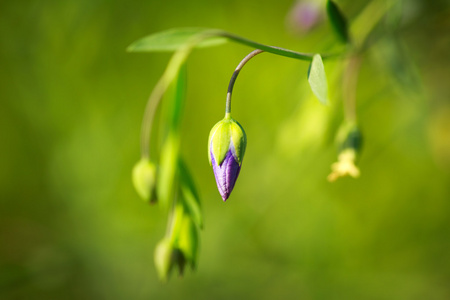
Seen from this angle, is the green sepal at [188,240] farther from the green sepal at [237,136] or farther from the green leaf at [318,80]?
the green leaf at [318,80]

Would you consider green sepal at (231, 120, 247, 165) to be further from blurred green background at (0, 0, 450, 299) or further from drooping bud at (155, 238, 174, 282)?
blurred green background at (0, 0, 450, 299)

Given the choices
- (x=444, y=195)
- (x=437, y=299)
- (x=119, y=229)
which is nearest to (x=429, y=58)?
(x=444, y=195)

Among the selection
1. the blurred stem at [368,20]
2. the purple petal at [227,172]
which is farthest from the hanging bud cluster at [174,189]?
the blurred stem at [368,20]

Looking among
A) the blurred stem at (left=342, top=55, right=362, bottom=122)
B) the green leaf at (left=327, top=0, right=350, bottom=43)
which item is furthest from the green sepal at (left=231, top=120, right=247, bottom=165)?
the blurred stem at (left=342, top=55, right=362, bottom=122)

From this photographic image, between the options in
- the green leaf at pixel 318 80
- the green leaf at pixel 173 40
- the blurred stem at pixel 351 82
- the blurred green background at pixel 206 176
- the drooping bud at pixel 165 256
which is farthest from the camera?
the blurred green background at pixel 206 176

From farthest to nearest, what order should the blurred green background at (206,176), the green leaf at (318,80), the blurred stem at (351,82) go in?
A: the blurred green background at (206,176)
the blurred stem at (351,82)
the green leaf at (318,80)

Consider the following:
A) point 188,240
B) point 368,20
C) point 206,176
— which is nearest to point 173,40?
point 188,240
